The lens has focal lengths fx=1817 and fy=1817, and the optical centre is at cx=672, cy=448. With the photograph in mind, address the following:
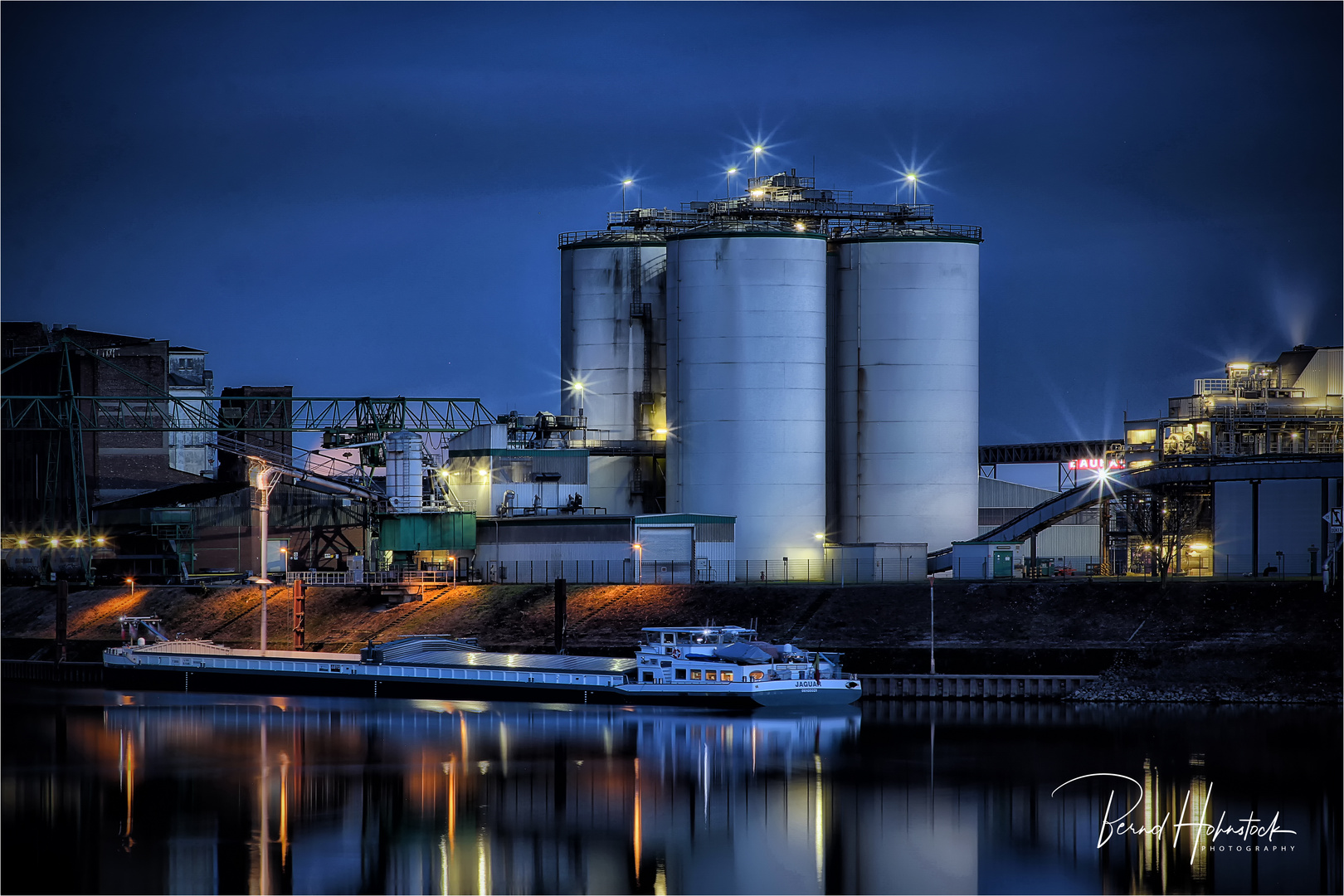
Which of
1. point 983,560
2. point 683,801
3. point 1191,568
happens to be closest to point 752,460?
point 983,560

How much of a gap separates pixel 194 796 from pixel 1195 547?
179 feet

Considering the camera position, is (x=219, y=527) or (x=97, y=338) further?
(x=97, y=338)

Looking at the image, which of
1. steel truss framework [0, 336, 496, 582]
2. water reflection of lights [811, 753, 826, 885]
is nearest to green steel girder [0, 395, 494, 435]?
steel truss framework [0, 336, 496, 582]

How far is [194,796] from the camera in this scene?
6062 centimetres

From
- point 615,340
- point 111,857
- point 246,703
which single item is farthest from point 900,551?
point 111,857

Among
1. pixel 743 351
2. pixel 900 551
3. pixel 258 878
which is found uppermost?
pixel 743 351

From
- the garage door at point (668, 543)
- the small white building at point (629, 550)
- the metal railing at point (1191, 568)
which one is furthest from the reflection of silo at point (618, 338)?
the metal railing at point (1191, 568)

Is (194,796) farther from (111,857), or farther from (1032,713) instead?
(1032,713)

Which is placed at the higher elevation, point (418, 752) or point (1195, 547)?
point (1195, 547)

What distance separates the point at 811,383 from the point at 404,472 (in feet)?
77.0

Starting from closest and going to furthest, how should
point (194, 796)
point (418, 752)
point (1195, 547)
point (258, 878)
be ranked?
1. point (258, 878)
2. point (194, 796)
3. point (418, 752)
4. point (1195, 547)

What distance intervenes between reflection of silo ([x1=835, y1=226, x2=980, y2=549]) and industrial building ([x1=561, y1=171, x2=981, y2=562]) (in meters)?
0.10

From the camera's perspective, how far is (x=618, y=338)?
11538 cm

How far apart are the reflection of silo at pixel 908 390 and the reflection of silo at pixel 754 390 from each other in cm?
380
